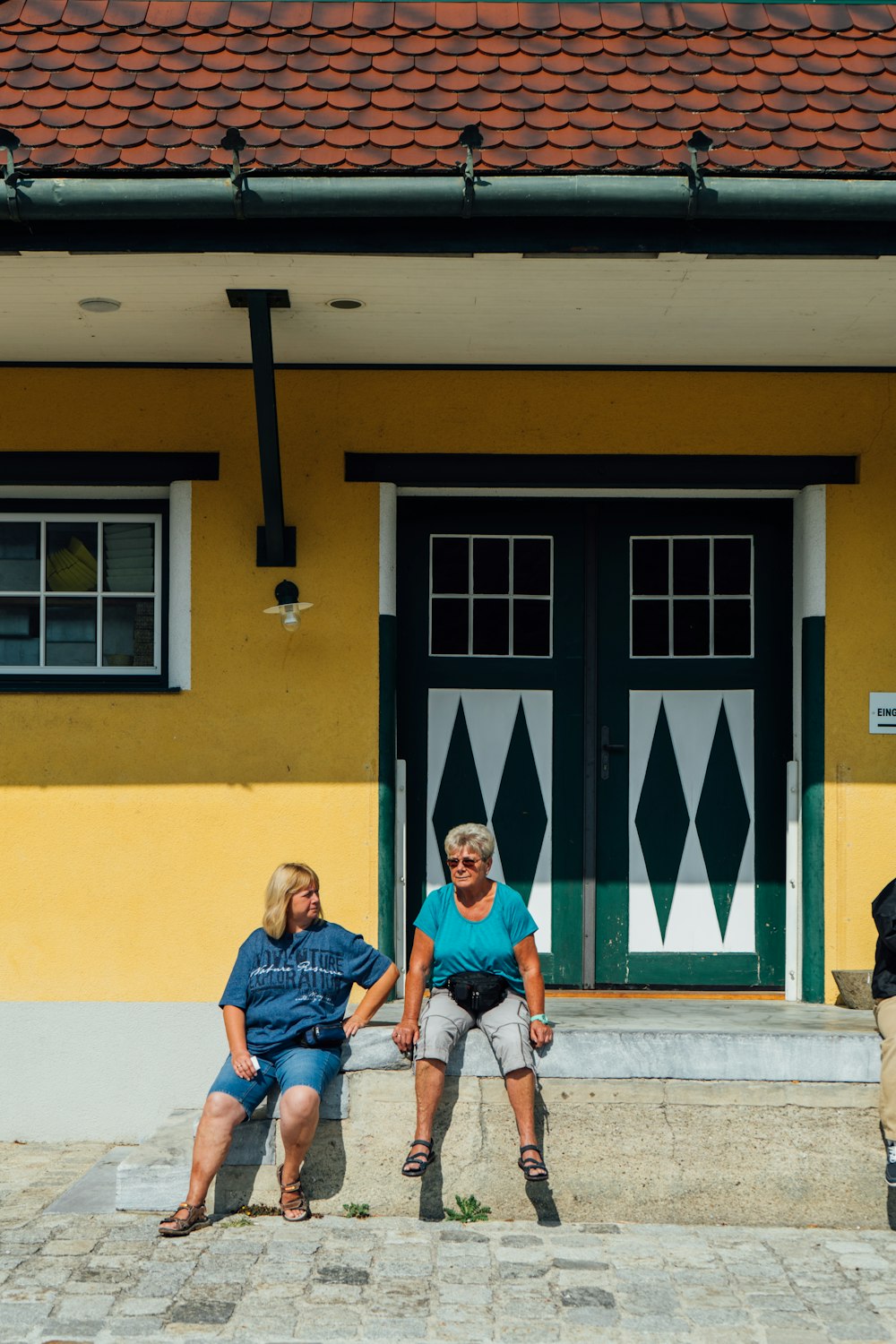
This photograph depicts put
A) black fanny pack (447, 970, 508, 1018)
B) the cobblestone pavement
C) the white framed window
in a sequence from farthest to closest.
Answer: the white framed window
black fanny pack (447, 970, 508, 1018)
the cobblestone pavement

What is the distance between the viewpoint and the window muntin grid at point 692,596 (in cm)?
727

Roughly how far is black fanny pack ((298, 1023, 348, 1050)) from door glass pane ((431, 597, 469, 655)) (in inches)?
86.5

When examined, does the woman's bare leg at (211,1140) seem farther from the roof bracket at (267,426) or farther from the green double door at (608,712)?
the roof bracket at (267,426)

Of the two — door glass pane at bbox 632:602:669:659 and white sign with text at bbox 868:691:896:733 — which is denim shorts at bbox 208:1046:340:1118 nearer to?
door glass pane at bbox 632:602:669:659

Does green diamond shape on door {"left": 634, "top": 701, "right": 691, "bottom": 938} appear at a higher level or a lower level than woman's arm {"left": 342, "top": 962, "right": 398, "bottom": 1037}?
higher

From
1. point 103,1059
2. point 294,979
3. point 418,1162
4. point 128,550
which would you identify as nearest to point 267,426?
point 128,550

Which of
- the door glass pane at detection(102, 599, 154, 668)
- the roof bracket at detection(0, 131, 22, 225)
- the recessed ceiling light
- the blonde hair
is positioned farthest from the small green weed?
the roof bracket at detection(0, 131, 22, 225)

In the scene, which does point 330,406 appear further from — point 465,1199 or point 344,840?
point 465,1199

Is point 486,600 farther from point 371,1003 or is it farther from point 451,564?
point 371,1003

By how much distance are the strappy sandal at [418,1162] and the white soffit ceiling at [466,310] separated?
10.7 feet

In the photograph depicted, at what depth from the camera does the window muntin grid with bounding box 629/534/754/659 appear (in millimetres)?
7270

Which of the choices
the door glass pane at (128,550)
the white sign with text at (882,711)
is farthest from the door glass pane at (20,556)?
the white sign with text at (882,711)

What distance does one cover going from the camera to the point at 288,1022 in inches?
223

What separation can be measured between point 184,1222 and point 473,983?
1354mm
